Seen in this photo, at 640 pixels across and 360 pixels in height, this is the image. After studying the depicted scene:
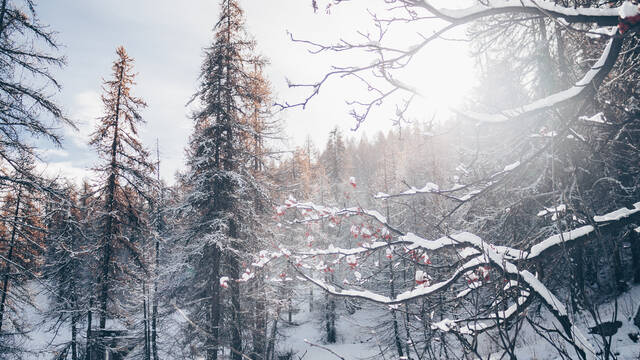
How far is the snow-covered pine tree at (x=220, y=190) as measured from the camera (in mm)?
10375

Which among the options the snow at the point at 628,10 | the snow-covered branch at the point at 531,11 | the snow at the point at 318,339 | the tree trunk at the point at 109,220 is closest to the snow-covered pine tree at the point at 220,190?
the tree trunk at the point at 109,220

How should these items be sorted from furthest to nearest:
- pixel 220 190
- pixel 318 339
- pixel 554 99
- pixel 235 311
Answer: pixel 318 339 < pixel 220 190 < pixel 235 311 < pixel 554 99

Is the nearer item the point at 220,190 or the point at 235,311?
the point at 235,311

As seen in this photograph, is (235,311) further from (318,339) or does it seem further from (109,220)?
(318,339)

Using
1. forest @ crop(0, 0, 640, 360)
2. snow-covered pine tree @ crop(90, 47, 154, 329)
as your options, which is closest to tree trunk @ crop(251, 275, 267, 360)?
forest @ crop(0, 0, 640, 360)

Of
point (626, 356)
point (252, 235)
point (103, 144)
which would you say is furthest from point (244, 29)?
point (626, 356)

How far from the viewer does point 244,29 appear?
12492mm

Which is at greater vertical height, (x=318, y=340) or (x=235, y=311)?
(x=235, y=311)

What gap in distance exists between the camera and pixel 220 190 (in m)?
11.0

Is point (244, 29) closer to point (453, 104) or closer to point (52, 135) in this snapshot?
point (52, 135)

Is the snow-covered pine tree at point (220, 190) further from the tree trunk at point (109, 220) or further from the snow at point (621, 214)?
the snow at point (621, 214)

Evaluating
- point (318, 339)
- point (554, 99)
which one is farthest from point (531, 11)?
point (318, 339)

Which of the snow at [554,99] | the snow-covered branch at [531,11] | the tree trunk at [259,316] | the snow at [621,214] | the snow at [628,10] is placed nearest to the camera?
the snow at [628,10]

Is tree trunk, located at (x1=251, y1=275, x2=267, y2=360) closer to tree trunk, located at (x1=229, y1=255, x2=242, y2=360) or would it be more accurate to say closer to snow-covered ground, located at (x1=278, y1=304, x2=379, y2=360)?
tree trunk, located at (x1=229, y1=255, x2=242, y2=360)
